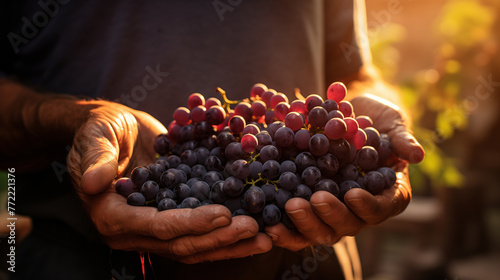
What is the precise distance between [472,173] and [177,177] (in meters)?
2.96

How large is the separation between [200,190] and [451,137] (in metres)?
2.96

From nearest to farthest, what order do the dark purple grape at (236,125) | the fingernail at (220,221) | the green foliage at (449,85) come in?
1. the fingernail at (220,221)
2. the dark purple grape at (236,125)
3. the green foliage at (449,85)

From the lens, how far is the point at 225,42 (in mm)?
1361

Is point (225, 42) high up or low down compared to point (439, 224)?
down

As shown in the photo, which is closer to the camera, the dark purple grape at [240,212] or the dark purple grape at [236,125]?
the dark purple grape at [240,212]

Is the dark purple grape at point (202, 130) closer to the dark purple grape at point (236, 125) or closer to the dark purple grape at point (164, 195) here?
the dark purple grape at point (236, 125)

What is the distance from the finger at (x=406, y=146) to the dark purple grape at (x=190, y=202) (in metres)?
0.58

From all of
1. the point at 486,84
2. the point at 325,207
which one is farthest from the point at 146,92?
the point at 486,84

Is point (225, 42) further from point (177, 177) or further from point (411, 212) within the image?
point (411, 212)

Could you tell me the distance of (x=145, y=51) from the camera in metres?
1.31

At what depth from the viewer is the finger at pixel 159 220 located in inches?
28.9

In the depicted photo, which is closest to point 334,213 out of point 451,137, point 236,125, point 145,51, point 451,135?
point 236,125

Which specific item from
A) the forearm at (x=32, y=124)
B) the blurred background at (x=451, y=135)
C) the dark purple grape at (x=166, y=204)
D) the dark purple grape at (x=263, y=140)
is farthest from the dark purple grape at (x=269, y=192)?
the blurred background at (x=451, y=135)

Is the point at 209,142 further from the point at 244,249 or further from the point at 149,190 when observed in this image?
the point at 244,249
